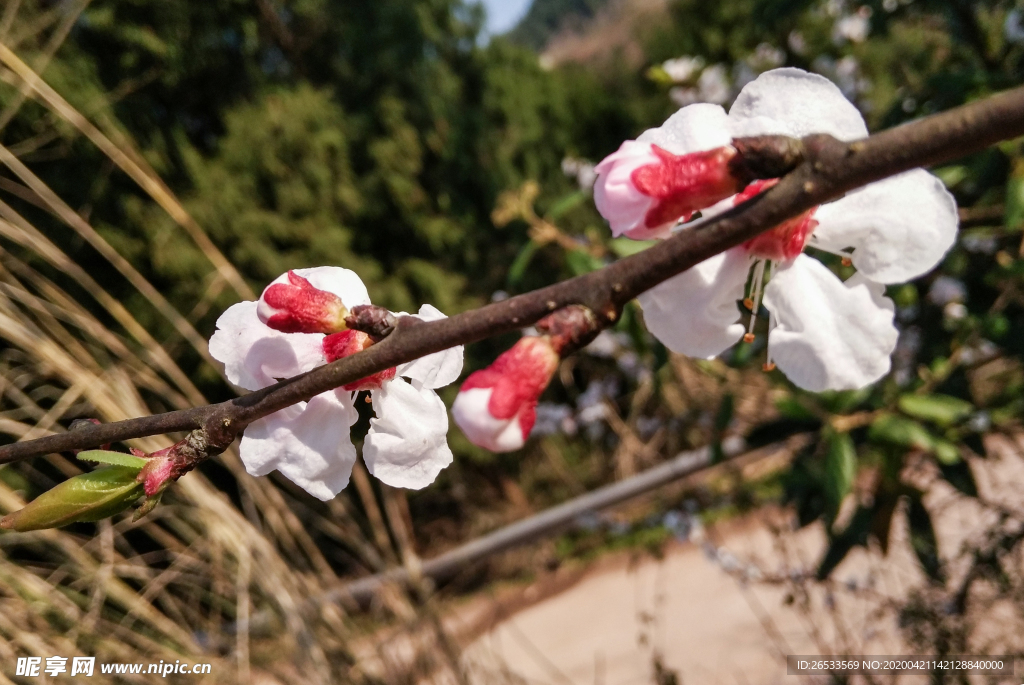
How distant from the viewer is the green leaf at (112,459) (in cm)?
44

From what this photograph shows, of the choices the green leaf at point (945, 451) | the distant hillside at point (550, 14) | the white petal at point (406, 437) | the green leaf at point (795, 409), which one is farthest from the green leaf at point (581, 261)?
the distant hillside at point (550, 14)

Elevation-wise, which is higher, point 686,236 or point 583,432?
point 583,432

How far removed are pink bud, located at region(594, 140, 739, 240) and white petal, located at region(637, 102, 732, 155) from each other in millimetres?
49

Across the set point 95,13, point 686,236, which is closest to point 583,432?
point 95,13

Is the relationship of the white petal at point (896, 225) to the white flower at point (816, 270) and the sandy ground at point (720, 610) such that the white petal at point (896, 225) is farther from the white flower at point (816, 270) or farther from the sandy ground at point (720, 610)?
the sandy ground at point (720, 610)

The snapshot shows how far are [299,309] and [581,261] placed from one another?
3.37 feet

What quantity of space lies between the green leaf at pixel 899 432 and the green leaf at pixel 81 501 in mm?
1152

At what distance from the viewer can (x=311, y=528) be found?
2645 mm

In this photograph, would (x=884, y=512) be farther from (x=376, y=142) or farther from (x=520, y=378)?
(x=376, y=142)

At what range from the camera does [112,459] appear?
0.44m

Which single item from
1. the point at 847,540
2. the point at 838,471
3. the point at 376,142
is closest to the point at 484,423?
the point at 838,471

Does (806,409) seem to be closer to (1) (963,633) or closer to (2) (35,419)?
(1) (963,633)

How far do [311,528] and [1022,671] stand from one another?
225 cm

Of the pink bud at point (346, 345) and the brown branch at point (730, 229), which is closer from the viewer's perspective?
the brown branch at point (730, 229)
